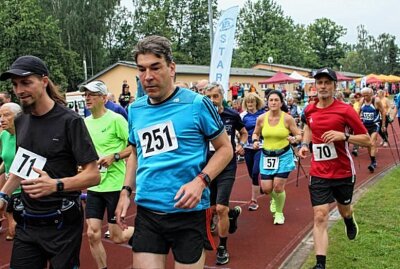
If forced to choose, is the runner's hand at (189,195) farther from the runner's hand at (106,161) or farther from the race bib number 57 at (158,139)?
the runner's hand at (106,161)

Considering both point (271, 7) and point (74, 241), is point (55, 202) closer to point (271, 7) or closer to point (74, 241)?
point (74, 241)

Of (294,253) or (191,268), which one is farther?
(294,253)

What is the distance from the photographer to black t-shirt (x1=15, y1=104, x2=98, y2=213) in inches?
127

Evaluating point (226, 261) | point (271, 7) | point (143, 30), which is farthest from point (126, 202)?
point (271, 7)

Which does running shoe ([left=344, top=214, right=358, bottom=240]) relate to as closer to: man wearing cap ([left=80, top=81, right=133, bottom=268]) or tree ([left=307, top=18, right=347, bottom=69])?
man wearing cap ([left=80, top=81, right=133, bottom=268])

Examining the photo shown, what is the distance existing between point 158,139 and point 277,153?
14.7 ft

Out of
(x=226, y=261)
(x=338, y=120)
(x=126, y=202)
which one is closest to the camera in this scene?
(x=126, y=202)

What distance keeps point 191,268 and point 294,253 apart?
3163mm

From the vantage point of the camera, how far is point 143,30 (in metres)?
70.2

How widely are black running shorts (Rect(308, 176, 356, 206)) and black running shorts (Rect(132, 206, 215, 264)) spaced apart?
238 centimetres

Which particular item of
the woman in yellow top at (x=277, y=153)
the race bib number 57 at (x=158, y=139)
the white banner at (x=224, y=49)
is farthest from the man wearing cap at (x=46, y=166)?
the white banner at (x=224, y=49)

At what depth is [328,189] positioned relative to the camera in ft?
17.5

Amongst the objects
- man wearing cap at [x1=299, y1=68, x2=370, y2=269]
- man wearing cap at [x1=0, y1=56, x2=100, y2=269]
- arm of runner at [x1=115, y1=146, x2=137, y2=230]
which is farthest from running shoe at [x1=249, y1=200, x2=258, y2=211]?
man wearing cap at [x1=0, y1=56, x2=100, y2=269]

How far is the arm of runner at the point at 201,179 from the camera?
288cm
